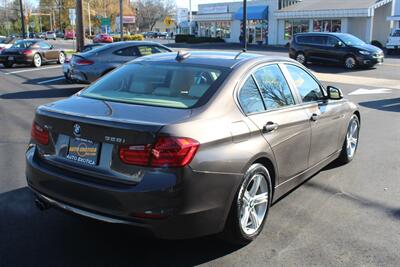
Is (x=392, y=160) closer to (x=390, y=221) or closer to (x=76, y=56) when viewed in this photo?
(x=390, y=221)

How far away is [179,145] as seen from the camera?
324cm

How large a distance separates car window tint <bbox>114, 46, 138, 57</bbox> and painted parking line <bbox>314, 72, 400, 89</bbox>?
7.92m

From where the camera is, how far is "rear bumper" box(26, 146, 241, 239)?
10.6 ft

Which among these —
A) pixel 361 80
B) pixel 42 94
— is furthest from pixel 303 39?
pixel 42 94

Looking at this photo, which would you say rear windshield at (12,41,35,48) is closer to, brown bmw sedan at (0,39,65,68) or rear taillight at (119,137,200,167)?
brown bmw sedan at (0,39,65,68)

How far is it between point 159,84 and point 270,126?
1063 millimetres

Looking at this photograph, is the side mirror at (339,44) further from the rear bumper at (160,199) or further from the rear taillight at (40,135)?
the rear taillight at (40,135)

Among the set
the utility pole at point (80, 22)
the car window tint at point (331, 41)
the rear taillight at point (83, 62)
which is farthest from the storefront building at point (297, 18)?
the rear taillight at point (83, 62)

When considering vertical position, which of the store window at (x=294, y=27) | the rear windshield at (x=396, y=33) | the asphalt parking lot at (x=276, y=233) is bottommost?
the asphalt parking lot at (x=276, y=233)

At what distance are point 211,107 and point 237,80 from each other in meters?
0.51

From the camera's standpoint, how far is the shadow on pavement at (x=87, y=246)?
3.61 metres

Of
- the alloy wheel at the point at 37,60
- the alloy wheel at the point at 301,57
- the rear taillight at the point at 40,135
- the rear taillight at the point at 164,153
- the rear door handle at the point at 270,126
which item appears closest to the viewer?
the rear taillight at the point at 164,153

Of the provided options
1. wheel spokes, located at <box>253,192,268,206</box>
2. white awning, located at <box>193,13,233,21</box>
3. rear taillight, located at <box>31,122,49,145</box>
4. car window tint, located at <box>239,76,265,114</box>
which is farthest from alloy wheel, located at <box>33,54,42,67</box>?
white awning, located at <box>193,13,233,21</box>

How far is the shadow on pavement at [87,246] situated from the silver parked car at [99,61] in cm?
941
